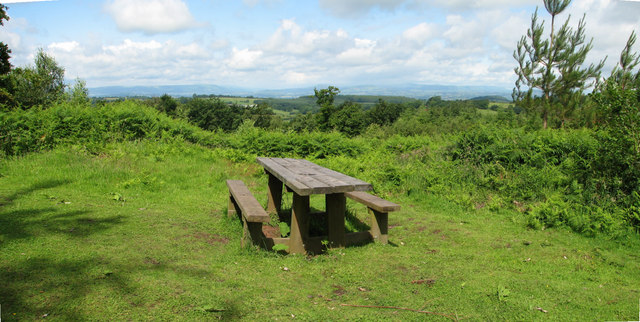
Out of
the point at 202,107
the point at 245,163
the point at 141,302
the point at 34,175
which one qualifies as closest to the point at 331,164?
the point at 245,163

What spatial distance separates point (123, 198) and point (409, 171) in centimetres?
529

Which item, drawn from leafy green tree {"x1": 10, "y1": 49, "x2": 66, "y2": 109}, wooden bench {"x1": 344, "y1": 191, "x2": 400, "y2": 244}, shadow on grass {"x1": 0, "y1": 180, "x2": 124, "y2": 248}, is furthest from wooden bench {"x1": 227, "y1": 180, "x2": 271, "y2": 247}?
leafy green tree {"x1": 10, "y1": 49, "x2": 66, "y2": 109}

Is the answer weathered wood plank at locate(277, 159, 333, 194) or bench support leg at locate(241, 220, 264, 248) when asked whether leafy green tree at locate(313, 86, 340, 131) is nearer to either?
weathered wood plank at locate(277, 159, 333, 194)

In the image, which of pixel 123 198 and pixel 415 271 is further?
pixel 123 198

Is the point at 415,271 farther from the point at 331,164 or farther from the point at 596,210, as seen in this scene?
the point at 331,164

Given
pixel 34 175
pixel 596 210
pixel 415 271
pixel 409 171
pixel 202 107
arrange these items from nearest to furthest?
pixel 415 271 → pixel 596 210 → pixel 34 175 → pixel 409 171 → pixel 202 107

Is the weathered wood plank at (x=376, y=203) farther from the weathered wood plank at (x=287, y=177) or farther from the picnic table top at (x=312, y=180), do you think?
the weathered wood plank at (x=287, y=177)

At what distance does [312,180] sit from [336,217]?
535 millimetres

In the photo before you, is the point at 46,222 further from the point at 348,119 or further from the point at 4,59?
the point at 348,119

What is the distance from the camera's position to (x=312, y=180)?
163 inches

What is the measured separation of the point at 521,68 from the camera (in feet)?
57.6

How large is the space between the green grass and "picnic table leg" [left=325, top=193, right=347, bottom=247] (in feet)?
0.45

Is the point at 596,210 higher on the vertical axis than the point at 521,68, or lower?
lower

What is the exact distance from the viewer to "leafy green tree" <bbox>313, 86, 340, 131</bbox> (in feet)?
226
